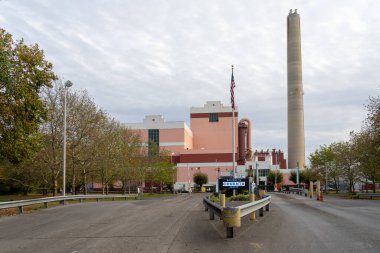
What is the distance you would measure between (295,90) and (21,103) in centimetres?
9059

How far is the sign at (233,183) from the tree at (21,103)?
606 inches

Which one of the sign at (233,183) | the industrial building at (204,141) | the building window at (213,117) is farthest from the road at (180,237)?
the building window at (213,117)

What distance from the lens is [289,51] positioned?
112m

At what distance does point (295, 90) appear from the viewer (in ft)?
365

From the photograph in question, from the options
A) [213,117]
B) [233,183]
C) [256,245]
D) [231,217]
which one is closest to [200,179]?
[213,117]

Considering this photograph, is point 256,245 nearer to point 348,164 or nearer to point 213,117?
point 348,164

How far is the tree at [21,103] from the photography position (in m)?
27.0

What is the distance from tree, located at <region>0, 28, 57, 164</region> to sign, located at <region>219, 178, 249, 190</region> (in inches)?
606

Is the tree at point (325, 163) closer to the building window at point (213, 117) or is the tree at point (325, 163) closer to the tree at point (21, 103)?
the building window at point (213, 117)

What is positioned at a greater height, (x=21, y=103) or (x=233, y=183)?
(x=21, y=103)

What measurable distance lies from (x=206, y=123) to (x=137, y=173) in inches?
2525

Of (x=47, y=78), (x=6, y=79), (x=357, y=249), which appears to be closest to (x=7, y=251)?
(x=357, y=249)

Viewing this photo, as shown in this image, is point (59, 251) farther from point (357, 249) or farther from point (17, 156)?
point (17, 156)

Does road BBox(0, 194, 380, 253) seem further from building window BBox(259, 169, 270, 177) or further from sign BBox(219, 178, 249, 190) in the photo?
building window BBox(259, 169, 270, 177)
